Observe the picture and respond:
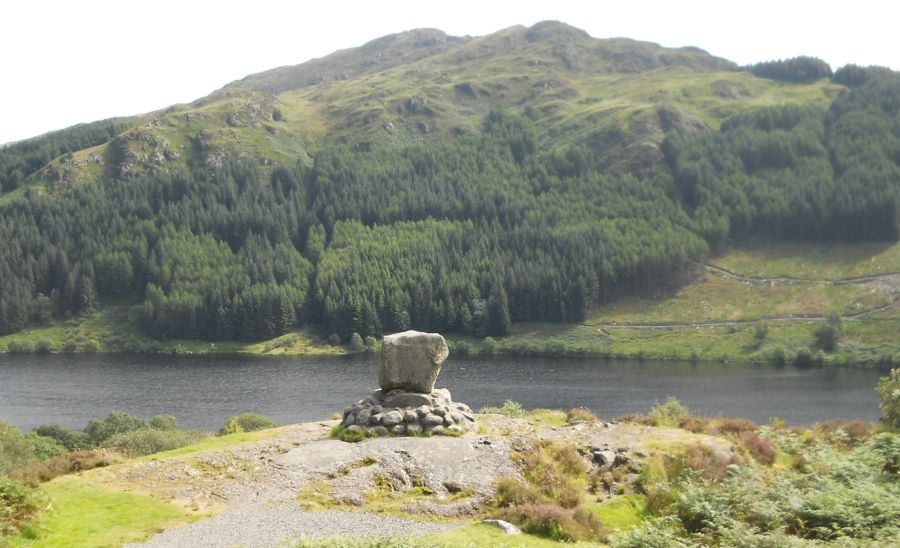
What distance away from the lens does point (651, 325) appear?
199 m

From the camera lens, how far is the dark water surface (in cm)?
11625

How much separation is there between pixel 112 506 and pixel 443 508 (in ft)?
49.4

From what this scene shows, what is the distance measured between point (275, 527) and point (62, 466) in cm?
1566

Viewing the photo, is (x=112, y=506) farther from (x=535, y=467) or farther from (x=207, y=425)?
(x=207, y=425)

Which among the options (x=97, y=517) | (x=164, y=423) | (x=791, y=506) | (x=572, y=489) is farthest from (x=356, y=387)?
(x=791, y=506)

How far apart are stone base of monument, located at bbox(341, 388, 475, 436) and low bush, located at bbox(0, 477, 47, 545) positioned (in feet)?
57.2

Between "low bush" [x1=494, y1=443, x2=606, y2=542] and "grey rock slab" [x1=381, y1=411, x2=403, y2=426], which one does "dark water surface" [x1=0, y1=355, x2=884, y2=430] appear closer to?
"grey rock slab" [x1=381, y1=411, x2=403, y2=426]

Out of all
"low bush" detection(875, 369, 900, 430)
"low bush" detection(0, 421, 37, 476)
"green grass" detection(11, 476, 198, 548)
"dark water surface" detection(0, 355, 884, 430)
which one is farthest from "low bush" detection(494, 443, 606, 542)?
"dark water surface" detection(0, 355, 884, 430)

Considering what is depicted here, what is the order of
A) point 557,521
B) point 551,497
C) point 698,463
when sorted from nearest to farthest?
1. point 557,521
2. point 551,497
3. point 698,463

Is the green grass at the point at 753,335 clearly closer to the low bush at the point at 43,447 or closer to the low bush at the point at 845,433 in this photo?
the low bush at the point at 845,433

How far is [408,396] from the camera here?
1843 inches

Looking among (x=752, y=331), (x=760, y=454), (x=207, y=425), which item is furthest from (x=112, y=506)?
(x=752, y=331)

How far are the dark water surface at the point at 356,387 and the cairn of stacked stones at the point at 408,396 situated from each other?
216 ft

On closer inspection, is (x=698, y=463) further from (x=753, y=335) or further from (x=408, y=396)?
(x=753, y=335)
